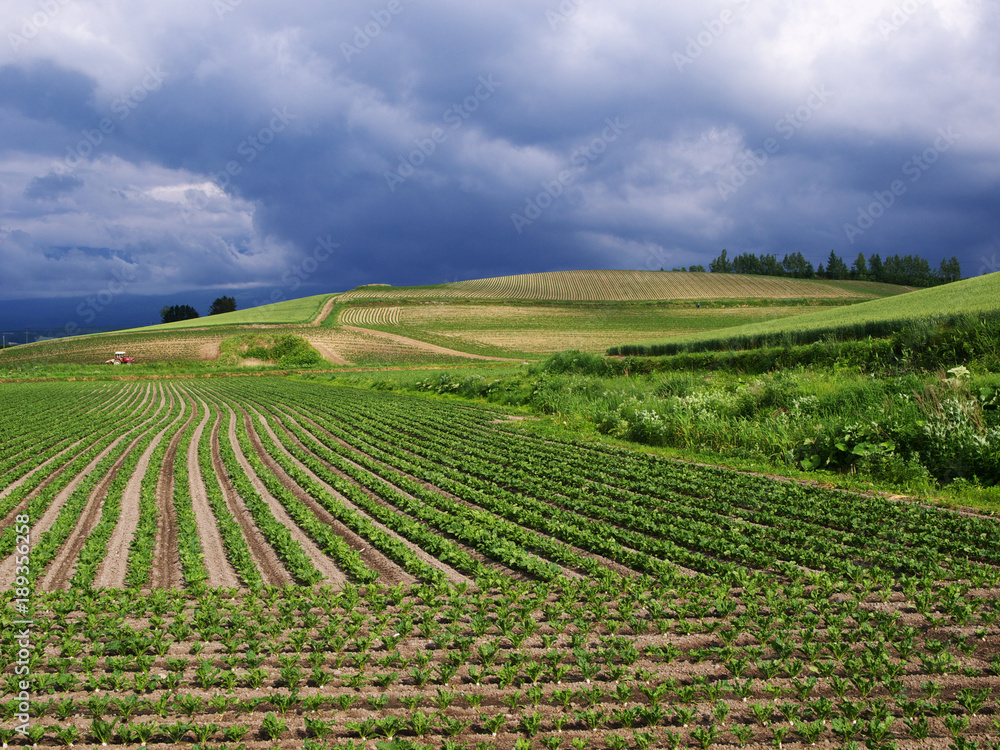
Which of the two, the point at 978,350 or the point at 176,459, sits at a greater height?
the point at 978,350

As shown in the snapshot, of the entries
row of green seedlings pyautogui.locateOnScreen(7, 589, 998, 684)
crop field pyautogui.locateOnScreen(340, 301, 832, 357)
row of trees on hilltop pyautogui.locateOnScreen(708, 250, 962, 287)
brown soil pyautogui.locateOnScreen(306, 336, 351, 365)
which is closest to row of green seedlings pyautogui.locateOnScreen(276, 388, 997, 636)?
row of green seedlings pyautogui.locateOnScreen(7, 589, 998, 684)

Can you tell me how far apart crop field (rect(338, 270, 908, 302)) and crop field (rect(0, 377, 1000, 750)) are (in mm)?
91162

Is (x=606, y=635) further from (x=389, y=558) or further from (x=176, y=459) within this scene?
(x=176, y=459)

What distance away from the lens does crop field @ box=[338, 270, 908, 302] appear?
100875 millimetres

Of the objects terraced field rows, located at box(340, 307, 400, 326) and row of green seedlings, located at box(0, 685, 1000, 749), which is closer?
row of green seedlings, located at box(0, 685, 1000, 749)

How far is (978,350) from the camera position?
599 inches

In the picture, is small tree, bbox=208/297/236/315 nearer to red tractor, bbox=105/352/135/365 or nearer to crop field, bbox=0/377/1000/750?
red tractor, bbox=105/352/135/365

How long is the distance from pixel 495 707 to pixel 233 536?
5513 millimetres

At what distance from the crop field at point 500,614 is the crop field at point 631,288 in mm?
91162

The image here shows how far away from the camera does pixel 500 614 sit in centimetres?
607

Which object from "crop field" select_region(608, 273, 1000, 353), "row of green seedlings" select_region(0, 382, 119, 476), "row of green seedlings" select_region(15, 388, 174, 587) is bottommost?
"row of green seedlings" select_region(15, 388, 174, 587)

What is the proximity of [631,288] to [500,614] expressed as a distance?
10635 centimetres

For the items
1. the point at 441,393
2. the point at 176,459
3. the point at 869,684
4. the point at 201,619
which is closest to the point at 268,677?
the point at 201,619

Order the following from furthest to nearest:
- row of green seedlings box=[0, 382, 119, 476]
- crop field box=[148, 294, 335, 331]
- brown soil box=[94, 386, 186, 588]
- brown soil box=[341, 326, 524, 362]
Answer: crop field box=[148, 294, 335, 331], brown soil box=[341, 326, 524, 362], row of green seedlings box=[0, 382, 119, 476], brown soil box=[94, 386, 186, 588]
